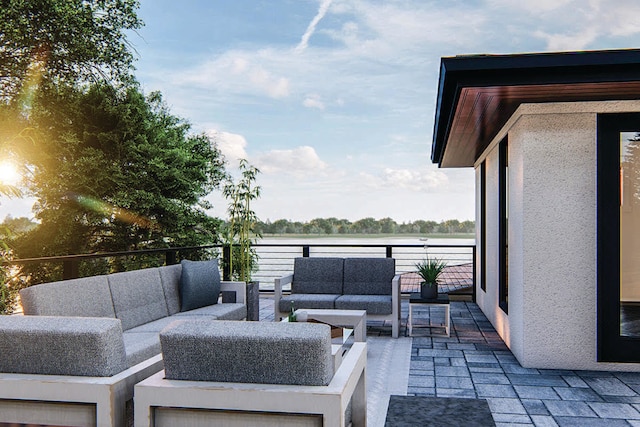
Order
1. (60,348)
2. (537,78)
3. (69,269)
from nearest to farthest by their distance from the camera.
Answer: (60,348)
(537,78)
(69,269)

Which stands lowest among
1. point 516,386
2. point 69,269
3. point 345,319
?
point 516,386

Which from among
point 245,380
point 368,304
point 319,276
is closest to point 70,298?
point 245,380

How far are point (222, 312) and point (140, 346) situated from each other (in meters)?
1.60

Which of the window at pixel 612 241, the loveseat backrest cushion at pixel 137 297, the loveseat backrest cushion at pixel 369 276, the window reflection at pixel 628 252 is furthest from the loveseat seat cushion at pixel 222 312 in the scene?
the window reflection at pixel 628 252

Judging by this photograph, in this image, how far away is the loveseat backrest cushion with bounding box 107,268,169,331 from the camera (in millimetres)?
4398

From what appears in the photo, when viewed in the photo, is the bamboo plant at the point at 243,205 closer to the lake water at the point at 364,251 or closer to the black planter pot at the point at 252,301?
the black planter pot at the point at 252,301

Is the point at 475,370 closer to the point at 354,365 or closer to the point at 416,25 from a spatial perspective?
the point at 354,365

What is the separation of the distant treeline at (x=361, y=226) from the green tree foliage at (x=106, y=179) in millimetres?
2529

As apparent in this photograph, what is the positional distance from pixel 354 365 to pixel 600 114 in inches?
141

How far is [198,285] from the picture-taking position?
5488 mm

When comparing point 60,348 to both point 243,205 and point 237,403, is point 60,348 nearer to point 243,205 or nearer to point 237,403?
point 237,403

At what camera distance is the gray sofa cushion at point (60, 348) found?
81.6 inches

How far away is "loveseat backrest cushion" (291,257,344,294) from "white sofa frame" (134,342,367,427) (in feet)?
15.9

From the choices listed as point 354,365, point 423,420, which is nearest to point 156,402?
point 354,365
